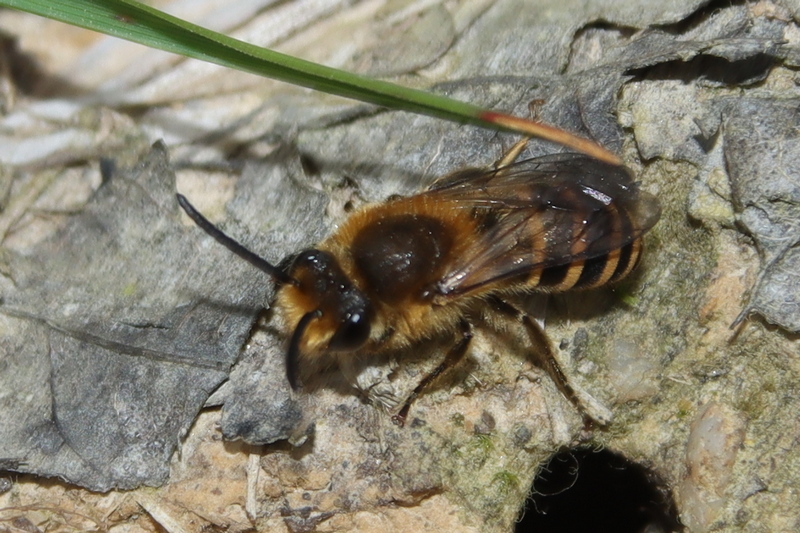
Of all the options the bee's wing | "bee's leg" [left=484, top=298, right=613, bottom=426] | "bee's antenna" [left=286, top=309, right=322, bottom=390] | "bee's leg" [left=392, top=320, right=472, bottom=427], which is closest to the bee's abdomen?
the bee's wing

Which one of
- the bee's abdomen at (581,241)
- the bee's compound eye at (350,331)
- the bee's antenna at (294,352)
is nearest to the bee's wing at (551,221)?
the bee's abdomen at (581,241)

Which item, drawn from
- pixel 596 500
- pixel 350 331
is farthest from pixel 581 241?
pixel 596 500

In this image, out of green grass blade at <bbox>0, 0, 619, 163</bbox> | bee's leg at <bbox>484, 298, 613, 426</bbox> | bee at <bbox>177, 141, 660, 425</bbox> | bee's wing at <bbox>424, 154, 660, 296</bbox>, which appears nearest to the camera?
green grass blade at <bbox>0, 0, 619, 163</bbox>

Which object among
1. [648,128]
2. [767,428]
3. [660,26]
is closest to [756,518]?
[767,428]

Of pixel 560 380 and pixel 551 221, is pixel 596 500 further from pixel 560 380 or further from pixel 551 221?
pixel 551 221

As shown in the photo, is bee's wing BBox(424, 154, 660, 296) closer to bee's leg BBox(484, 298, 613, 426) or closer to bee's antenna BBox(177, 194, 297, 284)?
bee's leg BBox(484, 298, 613, 426)

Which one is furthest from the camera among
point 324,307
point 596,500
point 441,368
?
point 596,500

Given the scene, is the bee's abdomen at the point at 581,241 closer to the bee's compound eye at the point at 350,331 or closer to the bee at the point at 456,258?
the bee at the point at 456,258

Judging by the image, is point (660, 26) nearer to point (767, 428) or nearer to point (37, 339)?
point (767, 428)
